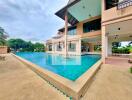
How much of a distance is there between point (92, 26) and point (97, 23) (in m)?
1.17

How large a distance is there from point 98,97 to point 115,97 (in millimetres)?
517

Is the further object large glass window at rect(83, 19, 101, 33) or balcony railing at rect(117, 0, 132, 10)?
large glass window at rect(83, 19, 101, 33)

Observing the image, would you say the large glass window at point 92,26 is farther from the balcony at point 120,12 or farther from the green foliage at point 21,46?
the green foliage at point 21,46

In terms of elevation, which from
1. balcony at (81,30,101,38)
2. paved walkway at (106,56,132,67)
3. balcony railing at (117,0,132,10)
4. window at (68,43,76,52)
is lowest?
paved walkway at (106,56,132,67)

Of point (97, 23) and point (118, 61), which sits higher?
point (97, 23)

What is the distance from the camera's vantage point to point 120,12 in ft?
25.6

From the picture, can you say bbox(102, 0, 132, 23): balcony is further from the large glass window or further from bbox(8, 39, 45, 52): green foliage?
bbox(8, 39, 45, 52): green foliage

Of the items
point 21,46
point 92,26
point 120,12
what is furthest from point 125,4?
point 21,46

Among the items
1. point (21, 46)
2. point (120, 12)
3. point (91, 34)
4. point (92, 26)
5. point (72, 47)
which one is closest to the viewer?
point (120, 12)

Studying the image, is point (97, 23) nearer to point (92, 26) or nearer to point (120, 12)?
point (92, 26)

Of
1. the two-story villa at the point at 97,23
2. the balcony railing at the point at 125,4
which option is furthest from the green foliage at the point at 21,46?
the balcony railing at the point at 125,4

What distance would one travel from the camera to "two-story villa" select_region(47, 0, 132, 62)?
8002 mm

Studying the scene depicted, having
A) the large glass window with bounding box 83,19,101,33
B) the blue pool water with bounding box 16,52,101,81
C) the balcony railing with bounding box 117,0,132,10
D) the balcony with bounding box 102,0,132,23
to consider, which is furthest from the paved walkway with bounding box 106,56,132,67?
the large glass window with bounding box 83,19,101,33

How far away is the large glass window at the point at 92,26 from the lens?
53.4ft
